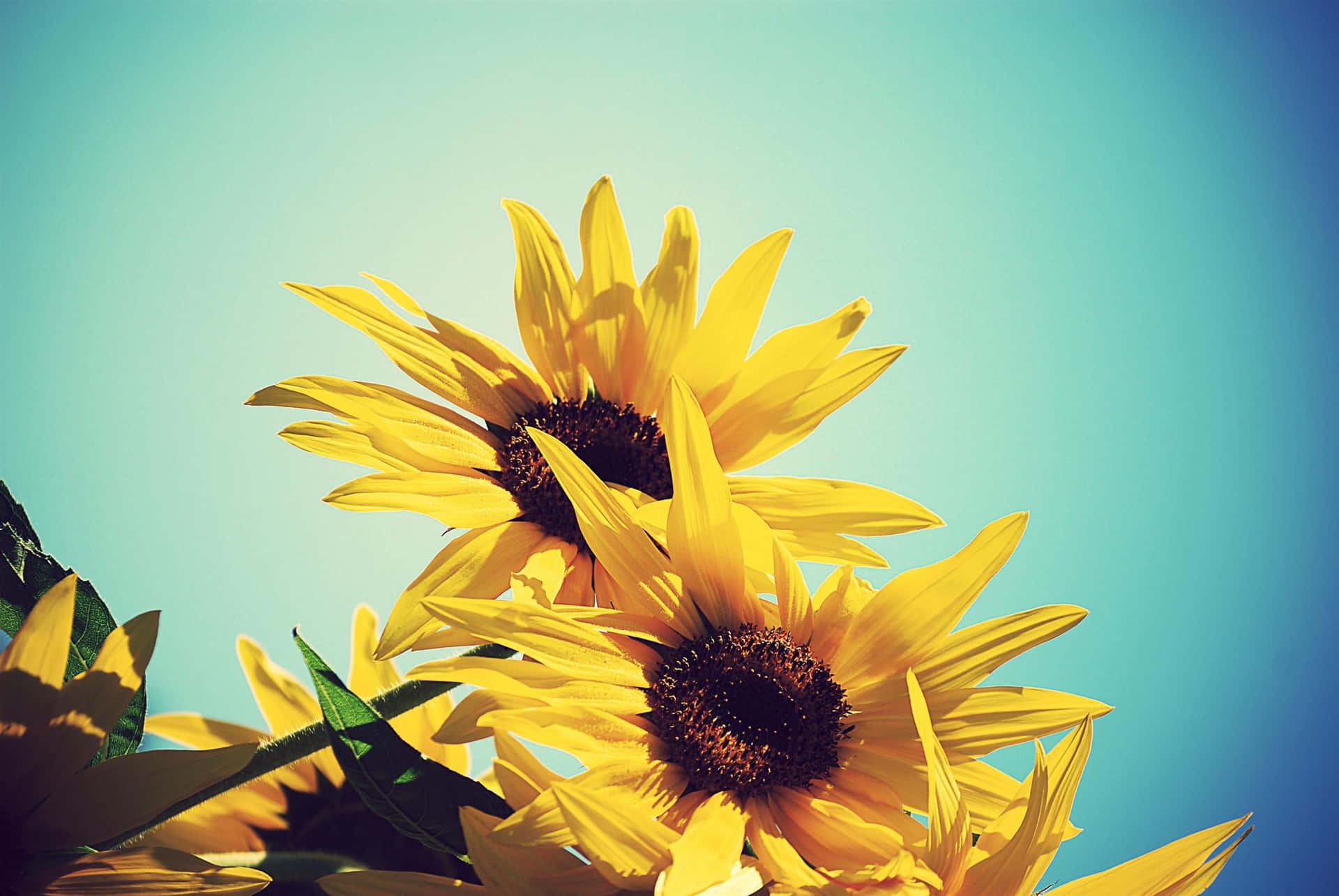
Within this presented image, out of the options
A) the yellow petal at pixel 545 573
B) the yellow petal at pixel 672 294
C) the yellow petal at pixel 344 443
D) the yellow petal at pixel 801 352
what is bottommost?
the yellow petal at pixel 545 573

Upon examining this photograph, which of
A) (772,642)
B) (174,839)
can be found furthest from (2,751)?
(772,642)

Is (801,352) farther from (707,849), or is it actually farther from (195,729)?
(195,729)

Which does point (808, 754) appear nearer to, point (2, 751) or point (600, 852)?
point (600, 852)

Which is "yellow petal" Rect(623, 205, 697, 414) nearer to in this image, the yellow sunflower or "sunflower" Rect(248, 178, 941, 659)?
"sunflower" Rect(248, 178, 941, 659)

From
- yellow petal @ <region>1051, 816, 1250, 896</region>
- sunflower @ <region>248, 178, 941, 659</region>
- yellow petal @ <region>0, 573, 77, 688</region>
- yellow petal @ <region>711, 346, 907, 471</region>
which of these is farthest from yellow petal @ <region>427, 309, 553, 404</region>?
yellow petal @ <region>1051, 816, 1250, 896</region>

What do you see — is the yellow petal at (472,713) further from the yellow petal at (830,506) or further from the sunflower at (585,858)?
the yellow petal at (830,506)

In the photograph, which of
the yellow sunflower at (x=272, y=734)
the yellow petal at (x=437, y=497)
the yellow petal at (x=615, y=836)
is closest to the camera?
the yellow petal at (x=615, y=836)

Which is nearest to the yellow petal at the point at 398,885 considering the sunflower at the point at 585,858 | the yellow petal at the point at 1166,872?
the sunflower at the point at 585,858

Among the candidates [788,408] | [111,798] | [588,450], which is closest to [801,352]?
[788,408]
